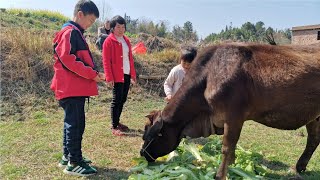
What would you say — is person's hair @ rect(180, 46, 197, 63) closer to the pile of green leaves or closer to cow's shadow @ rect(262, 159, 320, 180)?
→ the pile of green leaves

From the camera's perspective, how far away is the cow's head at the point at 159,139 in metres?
4.54

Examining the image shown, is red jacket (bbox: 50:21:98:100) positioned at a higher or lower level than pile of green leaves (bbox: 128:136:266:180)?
higher

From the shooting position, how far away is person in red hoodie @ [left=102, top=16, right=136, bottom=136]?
641cm

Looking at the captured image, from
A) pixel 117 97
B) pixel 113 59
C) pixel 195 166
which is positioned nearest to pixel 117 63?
pixel 113 59

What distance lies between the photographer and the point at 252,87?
3998 millimetres

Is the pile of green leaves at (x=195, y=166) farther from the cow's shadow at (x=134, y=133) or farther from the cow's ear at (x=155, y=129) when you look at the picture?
the cow's shadow at (x=134, y=133)

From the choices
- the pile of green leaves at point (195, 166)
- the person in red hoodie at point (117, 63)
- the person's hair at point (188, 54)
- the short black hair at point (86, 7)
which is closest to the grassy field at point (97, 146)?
the pile of green leaves at point (195, 166)

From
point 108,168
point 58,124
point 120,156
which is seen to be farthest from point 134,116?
point 108,168

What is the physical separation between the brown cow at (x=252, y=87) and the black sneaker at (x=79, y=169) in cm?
149

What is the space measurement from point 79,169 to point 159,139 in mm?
1047

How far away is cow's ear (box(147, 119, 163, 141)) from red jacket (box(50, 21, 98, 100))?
2.86 ft

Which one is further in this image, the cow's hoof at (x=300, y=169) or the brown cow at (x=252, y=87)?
the cow's hoof at (x=300, y=169)

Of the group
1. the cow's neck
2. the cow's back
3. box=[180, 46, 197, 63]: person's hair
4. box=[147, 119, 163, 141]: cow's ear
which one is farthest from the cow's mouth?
box=[180, 46, 197, 63]: person's hair

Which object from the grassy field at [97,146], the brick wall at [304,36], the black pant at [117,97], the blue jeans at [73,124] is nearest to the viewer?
the blue jeans at [73,124]
